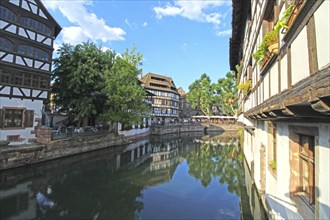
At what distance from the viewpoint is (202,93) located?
56500mm

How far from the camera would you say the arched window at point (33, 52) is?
51.1 ft

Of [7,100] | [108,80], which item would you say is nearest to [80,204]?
[7,100]

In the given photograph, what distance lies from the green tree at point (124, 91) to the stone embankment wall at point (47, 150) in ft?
9.86

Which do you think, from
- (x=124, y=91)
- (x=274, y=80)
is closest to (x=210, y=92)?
(x=124, y=91)

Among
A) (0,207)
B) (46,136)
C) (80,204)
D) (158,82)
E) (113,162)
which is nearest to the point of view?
(0,207)

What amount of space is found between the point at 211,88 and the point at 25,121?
154 ft

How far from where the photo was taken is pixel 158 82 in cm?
5466

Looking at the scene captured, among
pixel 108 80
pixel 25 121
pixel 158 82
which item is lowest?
pixel 25 121

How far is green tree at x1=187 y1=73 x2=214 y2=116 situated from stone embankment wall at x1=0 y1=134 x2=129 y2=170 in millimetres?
37482

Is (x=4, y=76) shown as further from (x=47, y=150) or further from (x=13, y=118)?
(x=47, y=150)

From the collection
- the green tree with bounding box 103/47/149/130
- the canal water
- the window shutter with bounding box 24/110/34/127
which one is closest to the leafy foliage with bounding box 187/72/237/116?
the green tree with bounding box 103/47/149/130

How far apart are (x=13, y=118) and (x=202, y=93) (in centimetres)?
4605

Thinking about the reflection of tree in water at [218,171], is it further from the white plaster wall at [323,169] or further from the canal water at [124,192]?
the white plaster wall at [323,169]

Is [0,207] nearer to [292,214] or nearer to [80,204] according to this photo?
[80,204]
